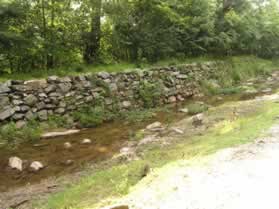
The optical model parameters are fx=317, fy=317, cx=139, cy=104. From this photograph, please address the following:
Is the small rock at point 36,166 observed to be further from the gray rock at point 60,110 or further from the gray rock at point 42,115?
the gray rock at point 60,110

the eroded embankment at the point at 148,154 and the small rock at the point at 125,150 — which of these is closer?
the eroded embankment at the point at 148,154

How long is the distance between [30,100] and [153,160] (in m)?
4.43

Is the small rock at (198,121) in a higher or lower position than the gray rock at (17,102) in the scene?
lower

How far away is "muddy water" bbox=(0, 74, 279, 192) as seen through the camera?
6051 mm

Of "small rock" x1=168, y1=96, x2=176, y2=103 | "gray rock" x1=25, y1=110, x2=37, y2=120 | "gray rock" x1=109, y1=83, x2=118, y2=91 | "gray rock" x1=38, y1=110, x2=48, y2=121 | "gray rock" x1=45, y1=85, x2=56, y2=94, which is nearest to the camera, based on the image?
"gray rock" x1=25, y1=110, x2=37, y2=120

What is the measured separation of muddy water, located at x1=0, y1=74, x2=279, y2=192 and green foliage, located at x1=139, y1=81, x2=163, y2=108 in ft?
5.86

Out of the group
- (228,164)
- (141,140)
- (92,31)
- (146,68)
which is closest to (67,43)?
(92,31)

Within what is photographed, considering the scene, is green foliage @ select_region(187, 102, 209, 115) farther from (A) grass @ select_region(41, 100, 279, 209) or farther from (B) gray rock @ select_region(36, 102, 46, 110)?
(B) gray rock @ select_region(36, 102, 46, 110)

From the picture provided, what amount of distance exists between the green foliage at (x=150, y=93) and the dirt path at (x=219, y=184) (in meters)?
6.00

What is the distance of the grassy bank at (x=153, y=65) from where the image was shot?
9460mm

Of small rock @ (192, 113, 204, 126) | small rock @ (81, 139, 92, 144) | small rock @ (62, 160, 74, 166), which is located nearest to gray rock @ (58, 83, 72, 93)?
small rock @ (81, 139, 92, 144)

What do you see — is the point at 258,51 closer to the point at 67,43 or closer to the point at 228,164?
the point at 67,43

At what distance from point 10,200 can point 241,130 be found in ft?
15.6

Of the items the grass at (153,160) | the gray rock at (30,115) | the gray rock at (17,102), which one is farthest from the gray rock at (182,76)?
the gray rock at (17,102)
